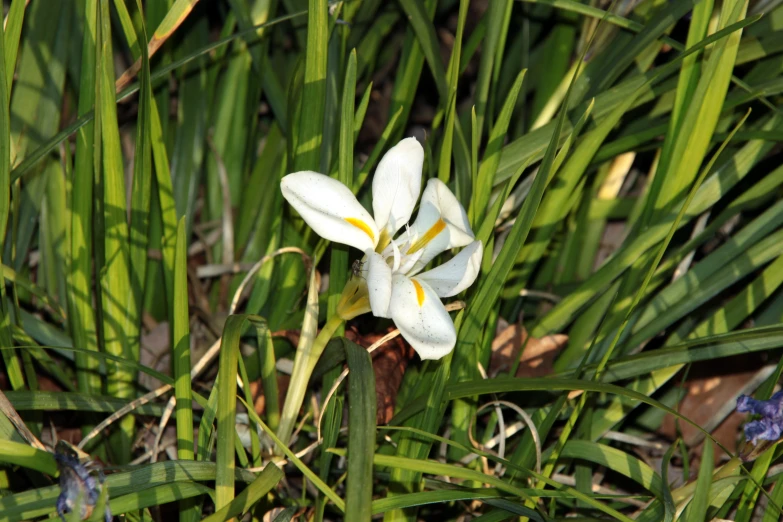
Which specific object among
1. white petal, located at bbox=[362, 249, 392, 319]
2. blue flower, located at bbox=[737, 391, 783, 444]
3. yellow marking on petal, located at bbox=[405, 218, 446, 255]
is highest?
yellow marking on petal, located at bbox=[405, 218, 446, 255]

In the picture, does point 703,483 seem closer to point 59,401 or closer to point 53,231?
point 59,401

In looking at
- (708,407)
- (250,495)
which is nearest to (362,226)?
(250,495)

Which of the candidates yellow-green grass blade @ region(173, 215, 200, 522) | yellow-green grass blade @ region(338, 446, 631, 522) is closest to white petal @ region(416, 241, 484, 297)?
yellow-green grass blade @ region(338, 446, 631, 522)

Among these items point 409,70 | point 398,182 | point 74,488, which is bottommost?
point 74,488

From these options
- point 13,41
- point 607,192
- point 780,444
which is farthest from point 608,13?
point 13,41

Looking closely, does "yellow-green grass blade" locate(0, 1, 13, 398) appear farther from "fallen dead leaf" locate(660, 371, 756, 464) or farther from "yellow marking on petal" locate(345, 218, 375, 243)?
"fallen dead leaf" locate(660, 371, 756, 464)

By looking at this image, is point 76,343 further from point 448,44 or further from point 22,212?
point 448,44
